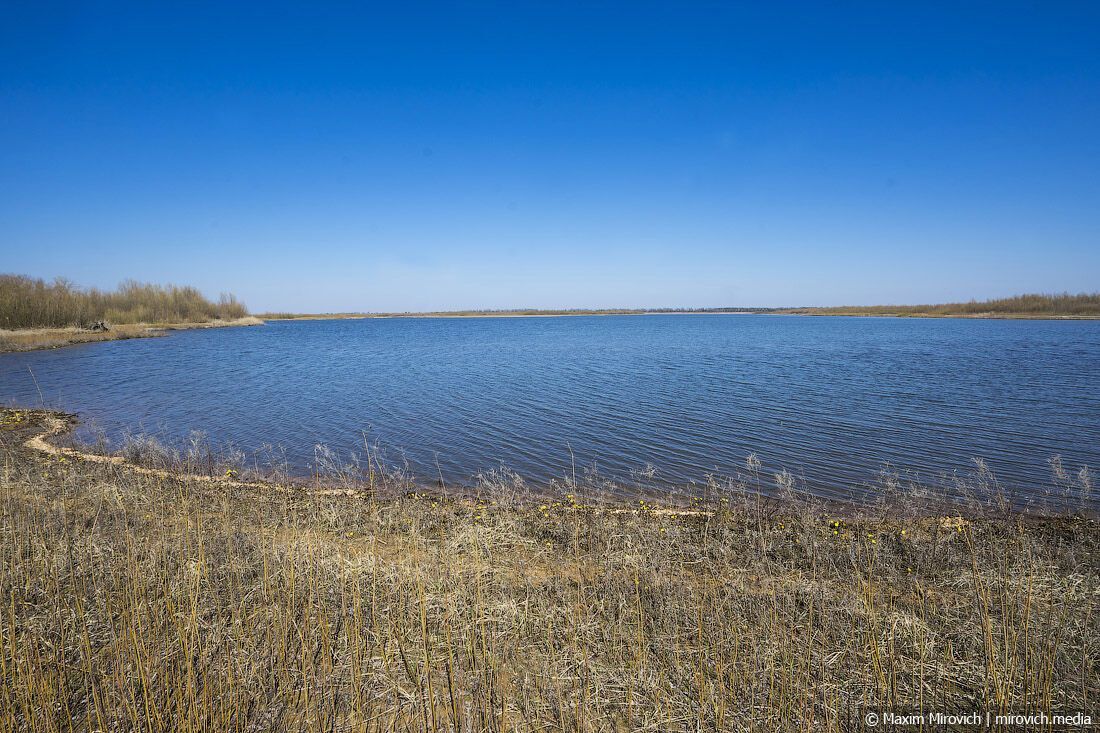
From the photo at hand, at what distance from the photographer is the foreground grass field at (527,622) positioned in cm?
409

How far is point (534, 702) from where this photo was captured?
13.9 feet

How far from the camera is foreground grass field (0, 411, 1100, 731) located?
13.4 ft

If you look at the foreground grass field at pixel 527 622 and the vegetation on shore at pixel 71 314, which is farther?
the vegetation on shore at pixel 71 314

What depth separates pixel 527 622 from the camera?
5.25m

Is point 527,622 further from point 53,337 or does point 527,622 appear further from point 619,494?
point 53,337

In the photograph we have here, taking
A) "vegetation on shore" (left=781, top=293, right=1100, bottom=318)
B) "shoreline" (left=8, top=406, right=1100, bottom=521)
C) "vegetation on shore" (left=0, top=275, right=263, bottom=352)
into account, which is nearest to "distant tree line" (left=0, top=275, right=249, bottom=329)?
"vegetation on shore" (left=0, top=275, right=263, bottom=352)

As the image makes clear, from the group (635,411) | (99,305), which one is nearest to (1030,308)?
(635,411)

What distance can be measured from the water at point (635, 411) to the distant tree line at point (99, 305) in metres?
28.8

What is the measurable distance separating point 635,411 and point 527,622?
1428 centimetres

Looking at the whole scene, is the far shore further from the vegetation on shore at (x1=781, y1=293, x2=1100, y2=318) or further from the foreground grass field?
the vegetation on shore at (x1=781, y1=293, x2=1100, y2=318)

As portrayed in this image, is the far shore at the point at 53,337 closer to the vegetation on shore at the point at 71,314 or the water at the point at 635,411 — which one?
the vegetation on shore at the point at 71,314

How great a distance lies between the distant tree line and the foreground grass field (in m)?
69.6

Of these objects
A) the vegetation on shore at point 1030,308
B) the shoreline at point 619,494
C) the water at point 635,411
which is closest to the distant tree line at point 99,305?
the water at point 635,411

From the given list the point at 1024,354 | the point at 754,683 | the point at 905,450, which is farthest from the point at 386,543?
the point at 1024,354
